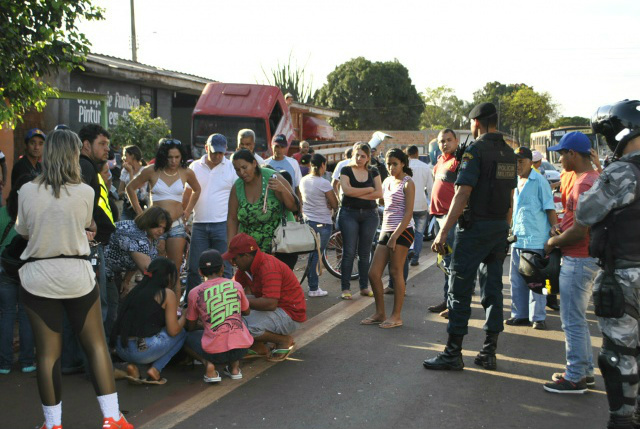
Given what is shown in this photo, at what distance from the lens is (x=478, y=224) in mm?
6164

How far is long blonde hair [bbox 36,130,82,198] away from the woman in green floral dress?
264 centimetres

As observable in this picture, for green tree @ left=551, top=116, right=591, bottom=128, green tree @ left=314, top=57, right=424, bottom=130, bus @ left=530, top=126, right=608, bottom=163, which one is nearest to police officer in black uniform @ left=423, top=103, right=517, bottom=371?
bus @ left=530, top=126, right=608, bottom=163

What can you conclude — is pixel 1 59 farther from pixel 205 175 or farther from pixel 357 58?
pixel 357 58

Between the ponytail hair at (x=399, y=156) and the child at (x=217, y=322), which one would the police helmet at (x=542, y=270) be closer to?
the child at (x=217, y=322)

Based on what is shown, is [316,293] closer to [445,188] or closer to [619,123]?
[445,188]

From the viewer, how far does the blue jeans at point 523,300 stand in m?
7.92

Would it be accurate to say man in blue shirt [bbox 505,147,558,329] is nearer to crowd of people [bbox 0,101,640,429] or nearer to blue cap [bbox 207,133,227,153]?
crowd of people [bbox 0,101,640,429]

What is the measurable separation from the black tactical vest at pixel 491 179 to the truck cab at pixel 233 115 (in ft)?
48.1

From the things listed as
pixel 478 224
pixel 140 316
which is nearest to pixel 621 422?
pixel 478 224

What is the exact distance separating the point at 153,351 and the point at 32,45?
10.8 ft

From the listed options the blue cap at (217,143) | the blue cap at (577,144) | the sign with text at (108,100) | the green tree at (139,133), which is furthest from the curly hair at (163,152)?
the sign with text at (108,100)

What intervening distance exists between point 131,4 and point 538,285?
27354 millimetres

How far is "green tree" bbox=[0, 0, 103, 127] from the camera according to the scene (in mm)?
6688

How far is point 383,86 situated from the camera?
68.0m
